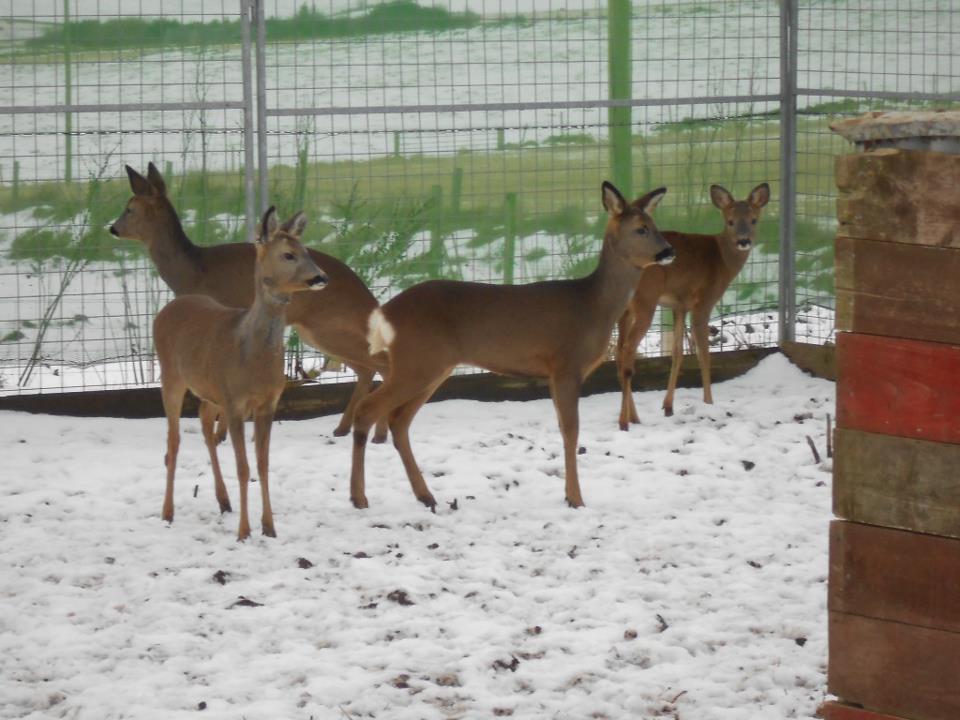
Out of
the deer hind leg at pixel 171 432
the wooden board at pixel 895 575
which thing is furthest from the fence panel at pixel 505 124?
the wooden board at pixel 895 575

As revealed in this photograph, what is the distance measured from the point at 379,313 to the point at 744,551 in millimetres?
2072

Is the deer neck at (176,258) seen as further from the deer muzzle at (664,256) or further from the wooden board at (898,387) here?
the wooden board at (898,387)

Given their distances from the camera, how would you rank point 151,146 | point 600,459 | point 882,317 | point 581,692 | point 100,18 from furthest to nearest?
1. point 151,146
2. point 100,18
3. point 600,459
4. point 581,692
5. point 882,317

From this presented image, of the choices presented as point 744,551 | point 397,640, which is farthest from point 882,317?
point 744,551

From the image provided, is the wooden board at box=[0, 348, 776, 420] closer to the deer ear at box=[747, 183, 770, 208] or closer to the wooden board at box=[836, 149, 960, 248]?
the deer ear at box=[747, 183, 770, 208]

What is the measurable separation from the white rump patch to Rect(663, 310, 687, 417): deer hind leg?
261 centimetres

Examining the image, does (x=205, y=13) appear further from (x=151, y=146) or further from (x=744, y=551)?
(x=744, y=551)

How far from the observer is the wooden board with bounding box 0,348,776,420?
9.02 meters

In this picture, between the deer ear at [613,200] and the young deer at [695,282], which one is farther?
the young deer at [695,282]

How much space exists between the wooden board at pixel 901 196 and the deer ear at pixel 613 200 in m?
3.95

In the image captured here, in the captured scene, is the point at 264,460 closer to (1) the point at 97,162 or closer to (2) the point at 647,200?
(2) the point at 647,200

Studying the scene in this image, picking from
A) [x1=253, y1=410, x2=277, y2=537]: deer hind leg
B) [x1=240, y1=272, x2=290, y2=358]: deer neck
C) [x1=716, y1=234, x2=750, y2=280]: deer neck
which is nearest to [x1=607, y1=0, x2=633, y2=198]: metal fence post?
[x1=716, y1=234, x2=750, y2=280]: deer neck

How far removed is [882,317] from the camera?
3.90m

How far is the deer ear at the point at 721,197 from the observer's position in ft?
32.1
